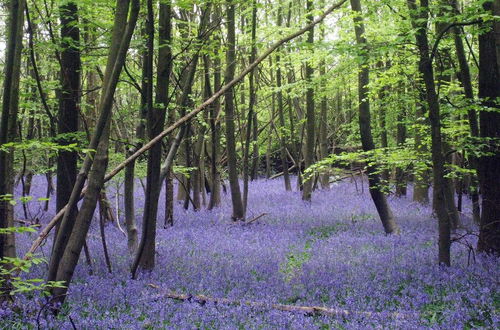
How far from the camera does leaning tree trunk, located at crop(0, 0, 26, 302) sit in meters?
5.18

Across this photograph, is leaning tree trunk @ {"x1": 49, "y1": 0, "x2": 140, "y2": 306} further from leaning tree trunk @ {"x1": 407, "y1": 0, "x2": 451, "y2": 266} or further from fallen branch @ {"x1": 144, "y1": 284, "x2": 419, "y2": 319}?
leaning tree trunk @ {"x1": 407, "y1": 0, "x2": 451, "y2": 266}

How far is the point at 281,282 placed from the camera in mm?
7289

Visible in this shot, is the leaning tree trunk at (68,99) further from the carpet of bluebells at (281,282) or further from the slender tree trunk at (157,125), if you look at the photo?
the carpet of bluebells at (281,282)

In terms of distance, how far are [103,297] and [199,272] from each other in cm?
200

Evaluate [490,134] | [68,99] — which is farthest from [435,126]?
[68,99]

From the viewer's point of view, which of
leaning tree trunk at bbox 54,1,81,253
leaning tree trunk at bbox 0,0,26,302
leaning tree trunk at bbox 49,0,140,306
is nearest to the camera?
leaning tree trunk at bbox 49,0,140,306

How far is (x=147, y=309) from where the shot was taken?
5719 mm

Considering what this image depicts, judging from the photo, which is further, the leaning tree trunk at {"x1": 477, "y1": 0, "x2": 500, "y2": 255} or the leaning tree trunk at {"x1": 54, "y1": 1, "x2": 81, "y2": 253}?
the leaning tree trunk at {"x1": 477, "y1": 0, "x2": 500, "y2": 255}

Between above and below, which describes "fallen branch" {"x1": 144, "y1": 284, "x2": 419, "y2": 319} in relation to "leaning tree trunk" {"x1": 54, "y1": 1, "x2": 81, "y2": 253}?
below

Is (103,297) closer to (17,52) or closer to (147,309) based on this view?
(147,309)

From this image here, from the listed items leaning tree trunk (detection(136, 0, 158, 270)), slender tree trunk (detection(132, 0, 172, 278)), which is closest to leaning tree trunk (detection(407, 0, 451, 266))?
slender tree trunk (detection(132, 0, 172, 278))

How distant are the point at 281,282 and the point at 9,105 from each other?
14.8 ft

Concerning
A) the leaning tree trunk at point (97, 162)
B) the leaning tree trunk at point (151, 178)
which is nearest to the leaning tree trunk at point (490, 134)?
the leaning tree trunk at point (151, 178)

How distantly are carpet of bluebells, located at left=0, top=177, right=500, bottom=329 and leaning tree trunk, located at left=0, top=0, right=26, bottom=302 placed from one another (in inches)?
37.3
